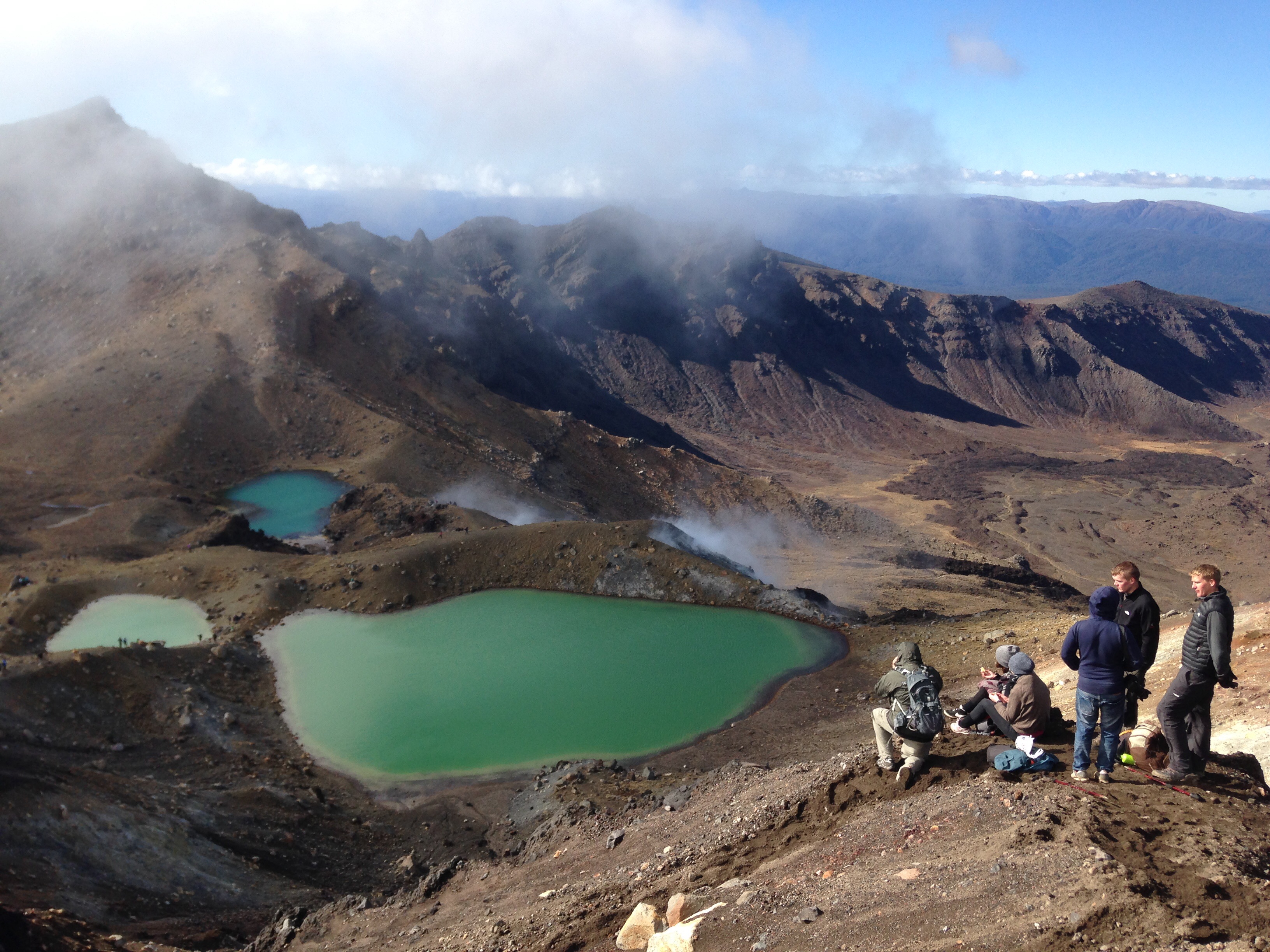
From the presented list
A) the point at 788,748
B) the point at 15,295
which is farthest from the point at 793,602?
the point at 15,295

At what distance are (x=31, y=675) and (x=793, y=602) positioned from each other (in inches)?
945

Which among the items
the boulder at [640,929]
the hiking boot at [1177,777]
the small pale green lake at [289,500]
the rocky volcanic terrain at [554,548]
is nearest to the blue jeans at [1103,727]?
the rocky volcanic terrain at [554,548]

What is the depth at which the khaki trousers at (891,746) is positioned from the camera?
34.9 ft

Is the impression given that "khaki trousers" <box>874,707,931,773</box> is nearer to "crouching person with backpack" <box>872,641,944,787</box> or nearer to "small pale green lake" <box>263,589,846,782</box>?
"crouching person with backpack" <box>872,641,944,787</box>

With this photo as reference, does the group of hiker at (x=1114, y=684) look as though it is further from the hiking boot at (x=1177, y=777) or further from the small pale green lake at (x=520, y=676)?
the small pale green lake at (x=520, y=676)

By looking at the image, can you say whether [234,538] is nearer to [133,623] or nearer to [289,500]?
[133,623]

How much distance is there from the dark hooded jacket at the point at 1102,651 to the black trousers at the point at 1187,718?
58cm

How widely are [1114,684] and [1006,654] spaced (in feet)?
5.36

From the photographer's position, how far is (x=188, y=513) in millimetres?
41312

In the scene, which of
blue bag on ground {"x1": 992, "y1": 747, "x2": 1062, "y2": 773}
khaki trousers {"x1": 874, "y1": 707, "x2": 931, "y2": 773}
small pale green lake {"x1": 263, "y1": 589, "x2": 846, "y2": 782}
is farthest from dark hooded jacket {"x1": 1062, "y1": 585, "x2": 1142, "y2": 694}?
small pale green lake {"x1": 263, "y1": 589, "x2": 846, "y2": 782}

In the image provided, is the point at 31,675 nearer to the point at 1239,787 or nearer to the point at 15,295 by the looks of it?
the point at 1239,787

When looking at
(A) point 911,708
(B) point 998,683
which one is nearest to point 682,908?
(A) point 911,708

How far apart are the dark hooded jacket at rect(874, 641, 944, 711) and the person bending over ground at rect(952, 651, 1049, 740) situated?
1098mm

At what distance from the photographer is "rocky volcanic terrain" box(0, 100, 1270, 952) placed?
9.80 metres
